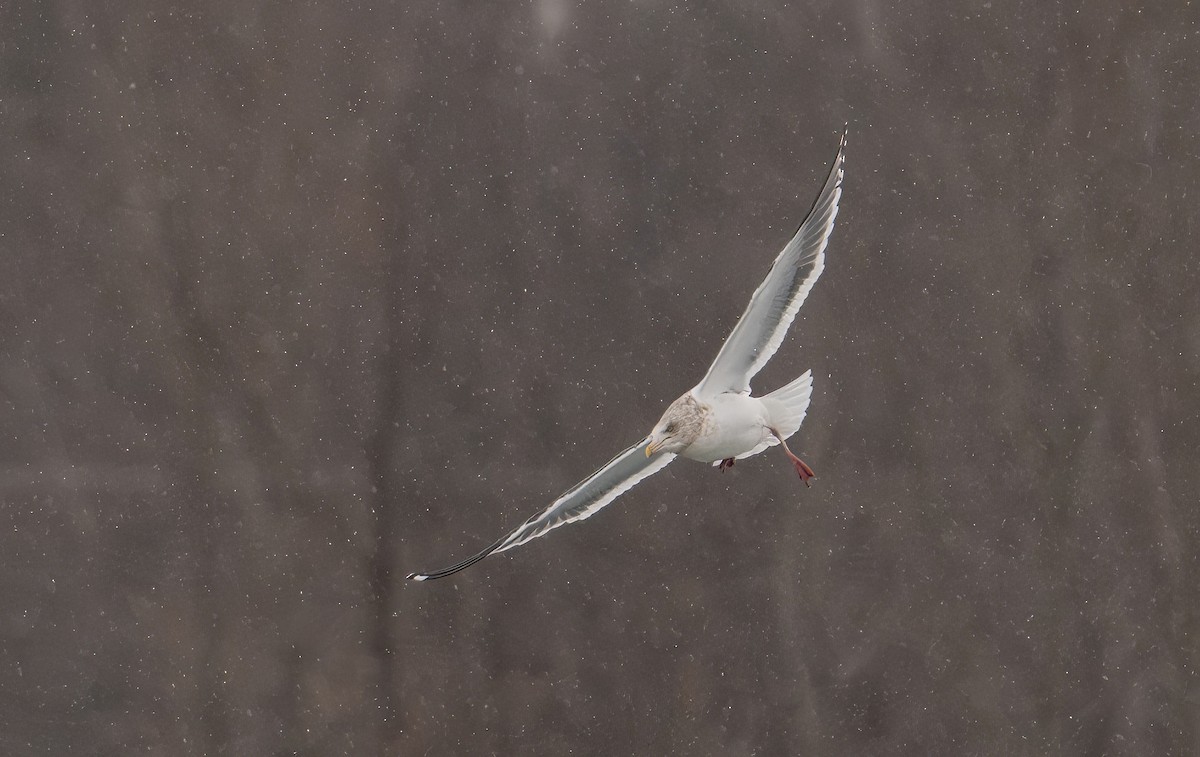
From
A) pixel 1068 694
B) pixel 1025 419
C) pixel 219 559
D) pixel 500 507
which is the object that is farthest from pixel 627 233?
pixel 1068 694

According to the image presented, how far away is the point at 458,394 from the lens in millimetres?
3908

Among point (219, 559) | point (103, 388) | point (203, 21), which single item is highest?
point (203, 21)

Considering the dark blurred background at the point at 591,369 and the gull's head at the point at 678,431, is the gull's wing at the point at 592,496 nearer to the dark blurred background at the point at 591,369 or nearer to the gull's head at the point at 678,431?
the gull's head at the point at 678,431

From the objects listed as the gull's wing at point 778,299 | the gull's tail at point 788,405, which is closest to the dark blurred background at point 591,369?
the gull's tail at point 788,405

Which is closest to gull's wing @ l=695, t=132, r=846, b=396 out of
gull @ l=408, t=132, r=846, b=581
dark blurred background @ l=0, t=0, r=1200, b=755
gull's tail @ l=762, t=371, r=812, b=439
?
gull @ l=408, t=132, r=846, b=581

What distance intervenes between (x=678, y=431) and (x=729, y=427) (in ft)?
0.50

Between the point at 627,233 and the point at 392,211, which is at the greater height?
the point at 392,211

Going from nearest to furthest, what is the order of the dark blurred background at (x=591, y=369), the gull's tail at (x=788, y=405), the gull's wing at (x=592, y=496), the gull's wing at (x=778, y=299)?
the gull's wing at (x=778, y=299) → the gull's wing at (x=592, y=496) → the gull's tail at (x=788, y=405) → the dark blurred background at (x=591, y=369)

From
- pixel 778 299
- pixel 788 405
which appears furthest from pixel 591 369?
pixel 778 299

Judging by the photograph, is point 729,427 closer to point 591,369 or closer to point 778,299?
point 778,299

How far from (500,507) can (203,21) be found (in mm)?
2154

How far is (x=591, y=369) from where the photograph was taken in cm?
387

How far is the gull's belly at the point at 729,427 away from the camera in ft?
9.35

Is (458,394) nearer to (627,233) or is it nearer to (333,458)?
(333,458)
